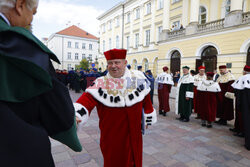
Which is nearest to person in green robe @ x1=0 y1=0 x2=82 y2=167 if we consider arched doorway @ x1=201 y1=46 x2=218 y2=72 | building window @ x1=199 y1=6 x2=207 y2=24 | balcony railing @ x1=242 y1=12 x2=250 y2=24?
balcony railing @ x1=242 y1=12 x2=250 y2=24

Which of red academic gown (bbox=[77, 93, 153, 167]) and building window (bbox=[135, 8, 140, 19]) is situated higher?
building window (bbox=[135, 8, 140, 19])

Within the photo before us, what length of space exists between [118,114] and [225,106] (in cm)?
496

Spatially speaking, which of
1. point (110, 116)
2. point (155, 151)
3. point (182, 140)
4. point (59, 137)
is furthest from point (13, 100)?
point (182, 140)

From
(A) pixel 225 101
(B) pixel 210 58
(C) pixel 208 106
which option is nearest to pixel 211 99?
(C) pixel 208 106

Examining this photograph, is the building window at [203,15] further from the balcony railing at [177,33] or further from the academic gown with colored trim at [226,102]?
the academic gown with colored trim at [226,102]

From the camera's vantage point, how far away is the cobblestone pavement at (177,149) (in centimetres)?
290

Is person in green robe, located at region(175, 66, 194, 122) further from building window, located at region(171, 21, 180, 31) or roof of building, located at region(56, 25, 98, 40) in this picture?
roof of building, located at region(56, 25, 98, 40)

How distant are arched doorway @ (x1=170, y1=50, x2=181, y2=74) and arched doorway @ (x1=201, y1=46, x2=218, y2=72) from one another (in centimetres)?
258

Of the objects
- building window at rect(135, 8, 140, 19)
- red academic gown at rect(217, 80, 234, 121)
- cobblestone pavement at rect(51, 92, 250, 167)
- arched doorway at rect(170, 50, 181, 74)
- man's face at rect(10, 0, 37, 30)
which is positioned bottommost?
cobblestone pavement at rect(51, 92, 250, 167)

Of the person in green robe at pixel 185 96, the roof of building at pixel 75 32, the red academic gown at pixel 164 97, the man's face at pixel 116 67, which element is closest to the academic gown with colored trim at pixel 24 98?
the man's face at pixel 116 67

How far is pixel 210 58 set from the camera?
45.7 feet

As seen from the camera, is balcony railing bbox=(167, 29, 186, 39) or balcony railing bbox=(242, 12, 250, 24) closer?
balcony railing bbox=(242, 12, 250, 24)

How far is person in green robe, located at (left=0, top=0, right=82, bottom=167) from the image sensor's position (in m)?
0.70

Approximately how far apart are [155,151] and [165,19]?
1738cm
